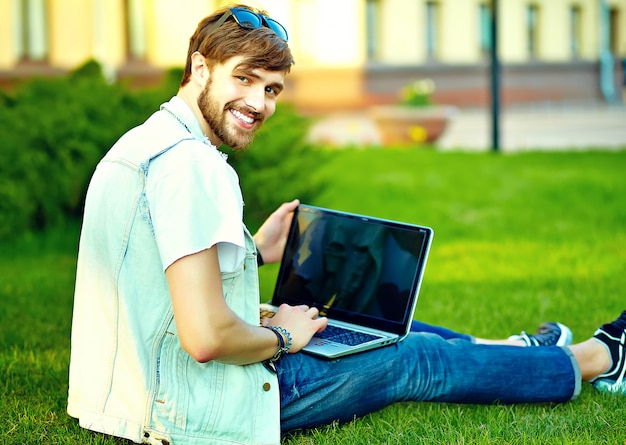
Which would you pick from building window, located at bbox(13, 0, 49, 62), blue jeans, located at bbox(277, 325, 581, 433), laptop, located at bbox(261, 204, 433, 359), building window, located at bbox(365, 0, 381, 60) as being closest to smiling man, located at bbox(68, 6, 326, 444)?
blue jeans, located at bbox(277, 325, 581, 433)

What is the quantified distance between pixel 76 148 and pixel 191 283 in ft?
17.9

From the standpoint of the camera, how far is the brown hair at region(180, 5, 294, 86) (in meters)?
3.03

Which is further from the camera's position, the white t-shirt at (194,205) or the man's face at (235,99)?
the man's face at (235,99)

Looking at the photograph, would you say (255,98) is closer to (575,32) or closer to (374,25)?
(374,25)

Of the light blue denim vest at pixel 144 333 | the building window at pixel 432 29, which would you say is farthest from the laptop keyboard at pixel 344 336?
the building window at pixel 432 29

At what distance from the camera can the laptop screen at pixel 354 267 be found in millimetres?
3730

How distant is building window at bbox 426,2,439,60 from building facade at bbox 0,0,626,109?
0.03 meters

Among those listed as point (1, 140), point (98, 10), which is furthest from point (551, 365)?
point (98, 10)

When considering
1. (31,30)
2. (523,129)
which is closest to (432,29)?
(523,129)

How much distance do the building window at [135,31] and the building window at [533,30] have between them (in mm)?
14656

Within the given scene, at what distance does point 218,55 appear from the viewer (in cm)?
304

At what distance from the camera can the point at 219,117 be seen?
3.12 meters

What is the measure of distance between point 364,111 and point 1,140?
21988mm

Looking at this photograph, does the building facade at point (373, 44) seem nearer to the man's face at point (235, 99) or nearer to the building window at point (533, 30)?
the building window at point (533, 30)
